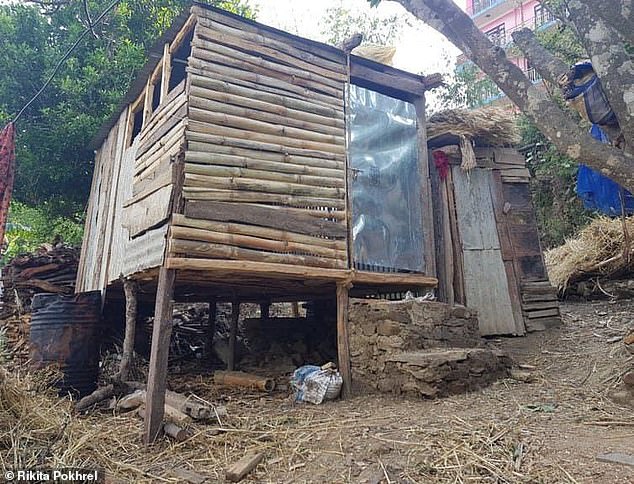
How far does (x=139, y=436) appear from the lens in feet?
13.8

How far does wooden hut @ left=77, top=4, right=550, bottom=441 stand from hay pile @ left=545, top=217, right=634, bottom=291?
166 centimetres

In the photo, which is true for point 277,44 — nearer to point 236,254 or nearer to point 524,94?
point 236,254

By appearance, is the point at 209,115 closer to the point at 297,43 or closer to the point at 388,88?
the point at 297,43

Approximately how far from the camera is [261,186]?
5.24m

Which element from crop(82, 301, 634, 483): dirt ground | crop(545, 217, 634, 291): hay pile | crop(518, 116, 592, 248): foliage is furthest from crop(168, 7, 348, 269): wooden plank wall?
crop(518, 116, 592, 248): foliage

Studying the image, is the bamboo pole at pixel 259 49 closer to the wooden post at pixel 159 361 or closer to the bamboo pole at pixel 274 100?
the bamboo pole at pixel 274 100

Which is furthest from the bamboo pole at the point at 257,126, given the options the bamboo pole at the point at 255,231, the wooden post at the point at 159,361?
the wooden post at the point at 159,361

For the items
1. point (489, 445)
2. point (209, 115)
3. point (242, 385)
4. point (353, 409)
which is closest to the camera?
point (489, 445)

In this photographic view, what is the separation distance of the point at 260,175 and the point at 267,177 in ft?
0.29

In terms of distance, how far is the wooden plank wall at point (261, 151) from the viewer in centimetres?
490

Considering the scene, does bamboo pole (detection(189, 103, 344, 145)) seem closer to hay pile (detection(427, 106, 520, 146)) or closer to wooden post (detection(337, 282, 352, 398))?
wooden post (detection(337, 282, 352, 398))

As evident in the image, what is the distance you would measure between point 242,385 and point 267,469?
294 cm

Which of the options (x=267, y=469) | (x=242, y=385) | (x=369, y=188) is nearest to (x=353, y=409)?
(x=267, y=469)

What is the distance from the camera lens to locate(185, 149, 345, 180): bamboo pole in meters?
4.91
